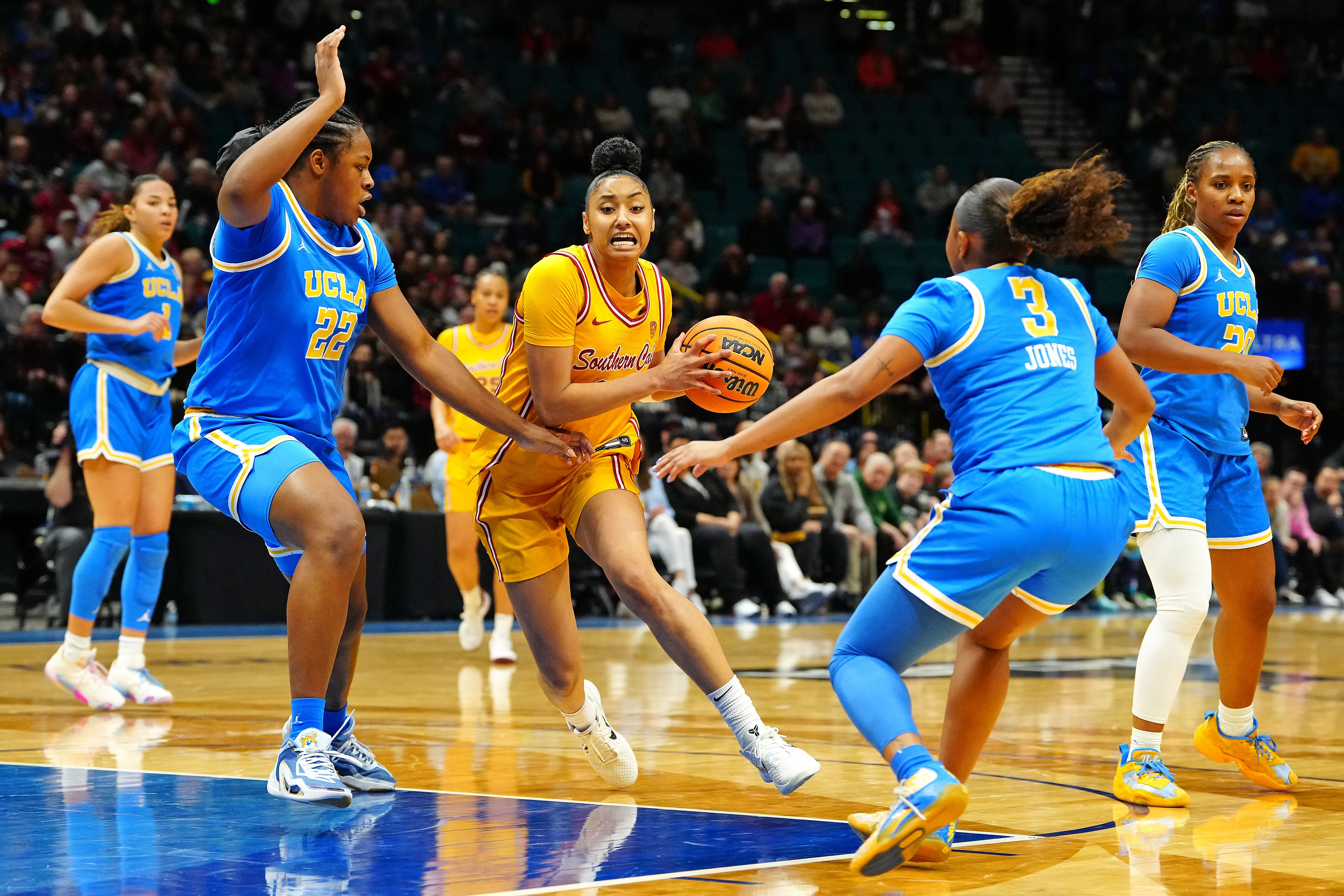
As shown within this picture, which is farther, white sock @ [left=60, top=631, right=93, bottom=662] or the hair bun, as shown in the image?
white sock @ [left=60, top=631, right=93, bottom=662]

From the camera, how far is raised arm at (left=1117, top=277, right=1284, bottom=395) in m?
4.53

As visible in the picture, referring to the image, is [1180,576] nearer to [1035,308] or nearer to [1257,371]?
[1257,371]

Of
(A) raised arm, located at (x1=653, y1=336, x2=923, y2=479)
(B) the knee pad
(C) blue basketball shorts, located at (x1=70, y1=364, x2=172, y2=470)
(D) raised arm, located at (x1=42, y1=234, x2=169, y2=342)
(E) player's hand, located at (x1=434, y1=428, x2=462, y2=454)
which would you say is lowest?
(B) the knee pad

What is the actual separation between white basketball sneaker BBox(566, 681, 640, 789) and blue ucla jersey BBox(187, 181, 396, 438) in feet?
3.97

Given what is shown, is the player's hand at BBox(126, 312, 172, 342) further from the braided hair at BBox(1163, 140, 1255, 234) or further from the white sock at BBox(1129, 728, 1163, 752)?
the white sock at BBox(1129, 728, 1163, 752)

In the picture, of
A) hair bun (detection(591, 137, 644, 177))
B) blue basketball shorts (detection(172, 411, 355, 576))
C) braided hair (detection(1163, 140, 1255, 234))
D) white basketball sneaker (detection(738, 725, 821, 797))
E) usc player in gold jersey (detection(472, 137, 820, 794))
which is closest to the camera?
white basketball sneaker (detection(738, 725, 821, 797))

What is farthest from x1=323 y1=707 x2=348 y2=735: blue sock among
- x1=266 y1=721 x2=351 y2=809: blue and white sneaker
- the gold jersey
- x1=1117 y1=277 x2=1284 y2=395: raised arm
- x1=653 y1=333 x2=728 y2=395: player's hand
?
x1=1117 y1=277 x2=1284 y2=395: raised arm

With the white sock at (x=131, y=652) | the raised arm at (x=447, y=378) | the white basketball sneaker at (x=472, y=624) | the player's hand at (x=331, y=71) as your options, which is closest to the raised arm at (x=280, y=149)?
the player's hand at (x=331, y=71)

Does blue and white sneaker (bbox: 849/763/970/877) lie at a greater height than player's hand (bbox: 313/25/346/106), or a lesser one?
lesser

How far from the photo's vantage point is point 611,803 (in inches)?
172

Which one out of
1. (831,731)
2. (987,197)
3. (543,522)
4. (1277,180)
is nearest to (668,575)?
(831,731)

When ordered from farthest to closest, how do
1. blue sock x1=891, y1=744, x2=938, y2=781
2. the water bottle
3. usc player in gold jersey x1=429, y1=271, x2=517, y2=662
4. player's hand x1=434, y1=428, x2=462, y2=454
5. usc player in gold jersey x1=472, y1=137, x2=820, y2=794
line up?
the water bottle, player's hand x1=434, y1=428, x2=462, y2=454, usc player in gold jersey x1=429, y1=271, x2=517, y2=662, usc player in gold jersey x1=472, y1=137, x2=820, y2=794, blue sock x1=891, y1=744, x2=938, y2=781

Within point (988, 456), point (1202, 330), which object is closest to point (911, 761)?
point (988, 456)

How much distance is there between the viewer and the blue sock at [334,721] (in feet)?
15.0
